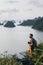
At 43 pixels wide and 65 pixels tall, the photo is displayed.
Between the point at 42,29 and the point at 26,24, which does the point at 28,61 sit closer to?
the point at 42,29

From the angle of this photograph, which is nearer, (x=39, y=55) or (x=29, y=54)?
(x=39, y=55)

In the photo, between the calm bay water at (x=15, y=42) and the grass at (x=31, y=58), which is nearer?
the grass at (x=31, y=58)

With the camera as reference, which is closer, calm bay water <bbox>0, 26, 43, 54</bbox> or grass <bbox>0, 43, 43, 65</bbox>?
grass <bbox>0, 43, 43, 65</bbox>

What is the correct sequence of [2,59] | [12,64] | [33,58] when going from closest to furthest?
[12,64], [2,59], [33,58]

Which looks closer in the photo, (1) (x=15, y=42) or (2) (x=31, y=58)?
(2) (x=31, y=58)

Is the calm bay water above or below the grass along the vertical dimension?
below

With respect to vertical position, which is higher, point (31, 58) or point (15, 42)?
point (31, 58)

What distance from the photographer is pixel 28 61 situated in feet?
21.1

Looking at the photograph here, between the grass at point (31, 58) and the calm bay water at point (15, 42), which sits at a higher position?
the grass at point (31, 58)

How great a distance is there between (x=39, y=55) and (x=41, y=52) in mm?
88

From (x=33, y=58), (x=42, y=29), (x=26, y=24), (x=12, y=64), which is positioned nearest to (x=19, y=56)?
(x=33, y=58)

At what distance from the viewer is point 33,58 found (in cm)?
623

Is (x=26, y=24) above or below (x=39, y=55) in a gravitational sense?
below

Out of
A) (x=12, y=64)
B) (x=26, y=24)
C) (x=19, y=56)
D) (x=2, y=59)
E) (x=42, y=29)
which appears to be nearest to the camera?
(x=12, y=64)
